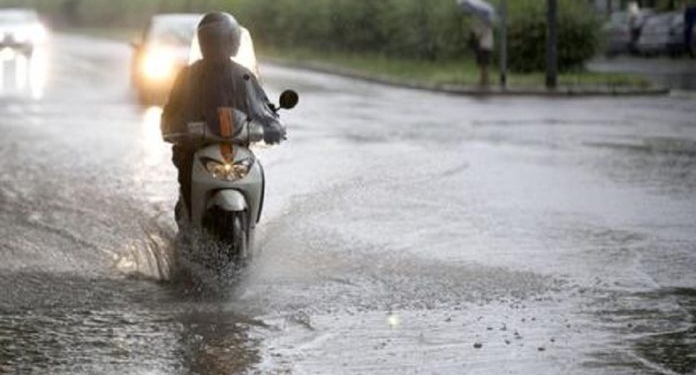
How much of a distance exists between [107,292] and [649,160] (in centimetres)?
986

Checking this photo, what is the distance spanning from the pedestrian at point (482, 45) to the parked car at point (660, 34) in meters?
17.3

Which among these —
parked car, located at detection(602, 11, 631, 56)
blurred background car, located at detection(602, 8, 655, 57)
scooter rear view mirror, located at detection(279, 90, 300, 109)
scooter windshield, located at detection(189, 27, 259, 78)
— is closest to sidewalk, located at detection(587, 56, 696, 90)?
parked car, located at detection(602, 11, 631, 56)

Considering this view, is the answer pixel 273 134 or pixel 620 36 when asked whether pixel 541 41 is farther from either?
pixel 273 134

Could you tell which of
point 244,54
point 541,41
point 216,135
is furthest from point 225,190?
point 541,41

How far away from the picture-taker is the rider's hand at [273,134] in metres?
10.0

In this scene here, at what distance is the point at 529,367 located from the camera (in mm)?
7664

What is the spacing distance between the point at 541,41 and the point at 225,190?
1176 inches

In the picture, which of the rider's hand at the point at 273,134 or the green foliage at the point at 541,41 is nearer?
the rider's hand at the point at 273,134

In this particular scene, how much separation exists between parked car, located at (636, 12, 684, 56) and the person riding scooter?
4223 centimetres

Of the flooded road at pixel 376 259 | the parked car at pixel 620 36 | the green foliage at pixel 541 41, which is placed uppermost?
the flooded road at pixel 376 259

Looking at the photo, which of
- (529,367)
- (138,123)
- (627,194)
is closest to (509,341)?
(529,367)

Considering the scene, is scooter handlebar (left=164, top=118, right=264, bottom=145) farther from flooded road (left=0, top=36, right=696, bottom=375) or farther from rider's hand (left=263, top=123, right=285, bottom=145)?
flooded road (left=0, top=36, right=696, bottom=375)

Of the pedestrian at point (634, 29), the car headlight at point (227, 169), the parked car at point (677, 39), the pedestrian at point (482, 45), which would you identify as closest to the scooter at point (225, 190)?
the car headlight at point (227, 169)

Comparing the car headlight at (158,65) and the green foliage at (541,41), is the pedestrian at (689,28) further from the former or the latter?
the car headlight at (158,65)
